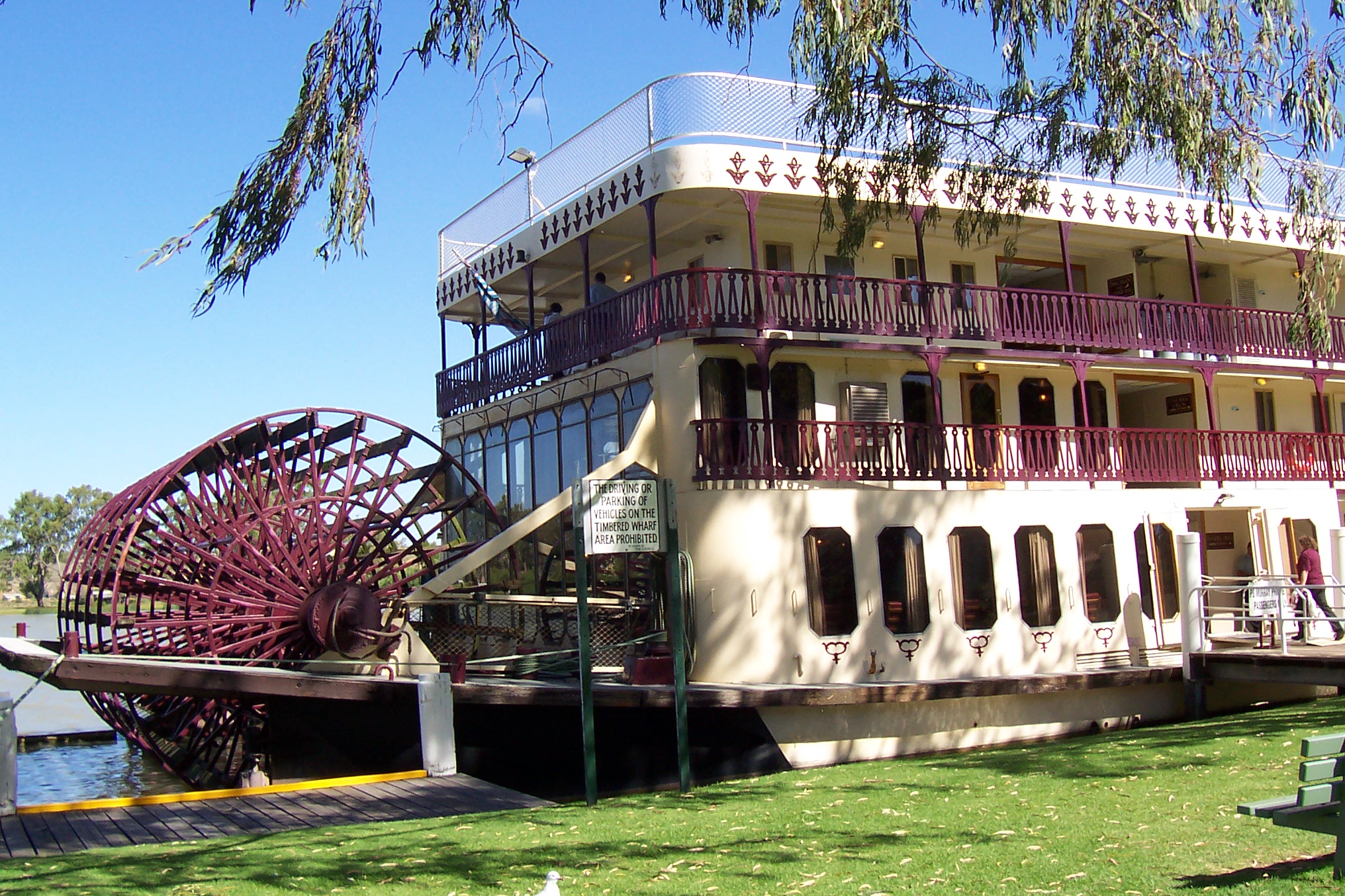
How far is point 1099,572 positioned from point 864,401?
159 inches

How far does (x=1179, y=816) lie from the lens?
823cm

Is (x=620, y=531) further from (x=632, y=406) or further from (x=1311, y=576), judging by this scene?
(x=1311, y=576)

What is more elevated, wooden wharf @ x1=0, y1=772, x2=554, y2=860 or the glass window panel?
the glass window panel

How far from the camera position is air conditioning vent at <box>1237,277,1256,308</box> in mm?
23047

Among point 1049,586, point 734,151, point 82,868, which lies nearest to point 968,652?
point 1049,586

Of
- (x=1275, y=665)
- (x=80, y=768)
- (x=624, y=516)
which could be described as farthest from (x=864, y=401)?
(x=80, y=768)

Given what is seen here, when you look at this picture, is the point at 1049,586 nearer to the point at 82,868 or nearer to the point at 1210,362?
the point at 1210,362

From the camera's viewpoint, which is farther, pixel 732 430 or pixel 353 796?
pixel 732 430

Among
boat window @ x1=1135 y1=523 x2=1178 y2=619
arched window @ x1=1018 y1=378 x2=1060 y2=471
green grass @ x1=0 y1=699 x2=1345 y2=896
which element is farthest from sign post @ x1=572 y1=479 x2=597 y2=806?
arched window @ x1=1018 y1=378 x2=1060 y2=471

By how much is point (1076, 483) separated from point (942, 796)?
10.1 metres

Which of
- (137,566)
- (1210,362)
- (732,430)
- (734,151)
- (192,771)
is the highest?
(734,151)

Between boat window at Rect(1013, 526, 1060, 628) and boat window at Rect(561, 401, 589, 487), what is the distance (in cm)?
606

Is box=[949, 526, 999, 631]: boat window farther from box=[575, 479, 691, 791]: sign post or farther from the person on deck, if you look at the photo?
box=[575, 479, 691, 791]: sign post

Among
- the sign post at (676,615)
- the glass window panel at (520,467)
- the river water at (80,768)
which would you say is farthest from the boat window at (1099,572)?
the river water at (80,768)
